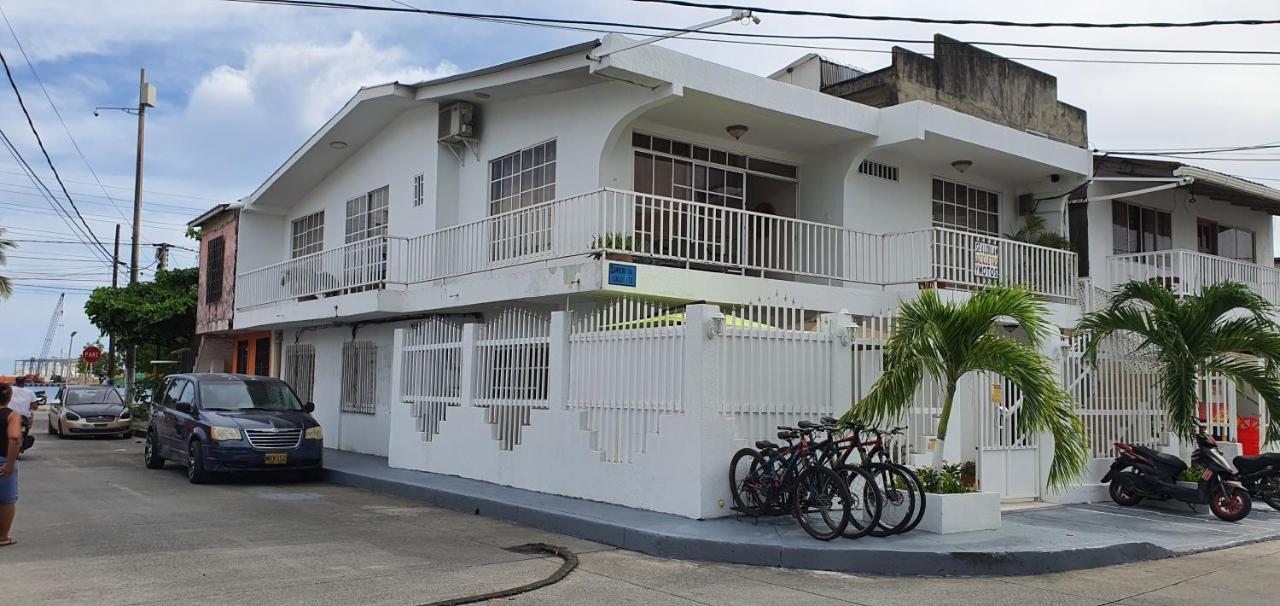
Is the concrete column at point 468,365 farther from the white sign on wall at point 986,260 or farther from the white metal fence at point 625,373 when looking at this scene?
the white sign on wall at point 986,260

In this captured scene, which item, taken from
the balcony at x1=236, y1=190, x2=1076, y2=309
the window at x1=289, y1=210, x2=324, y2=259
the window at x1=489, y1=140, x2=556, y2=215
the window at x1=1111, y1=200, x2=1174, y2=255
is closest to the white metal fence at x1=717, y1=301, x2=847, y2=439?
the balcony at x1=236, y1=190, x2=1076, y2=309

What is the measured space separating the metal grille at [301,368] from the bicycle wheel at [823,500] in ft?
46.2

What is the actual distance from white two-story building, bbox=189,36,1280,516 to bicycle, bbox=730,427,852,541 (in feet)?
1.13

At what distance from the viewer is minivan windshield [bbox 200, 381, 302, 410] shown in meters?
15.4

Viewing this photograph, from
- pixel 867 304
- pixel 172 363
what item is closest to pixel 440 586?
pixel 867 304

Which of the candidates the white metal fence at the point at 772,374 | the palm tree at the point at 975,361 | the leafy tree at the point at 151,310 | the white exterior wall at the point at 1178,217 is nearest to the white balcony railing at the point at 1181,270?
the white exterior wall at the point at 1178,217

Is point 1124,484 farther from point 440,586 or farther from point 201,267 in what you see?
point 201,267

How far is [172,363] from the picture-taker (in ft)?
95.9

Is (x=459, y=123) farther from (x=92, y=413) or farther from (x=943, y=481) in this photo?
(x=92, y=413)

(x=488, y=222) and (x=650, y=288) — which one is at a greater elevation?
(x=488, y=222)

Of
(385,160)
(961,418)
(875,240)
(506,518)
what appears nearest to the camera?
(506,518)

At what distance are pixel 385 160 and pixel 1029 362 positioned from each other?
13.5 metres

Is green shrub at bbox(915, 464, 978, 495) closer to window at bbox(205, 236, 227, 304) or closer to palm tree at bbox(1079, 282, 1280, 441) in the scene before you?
palm tree at bbox(1079, 282, 1280, 441)

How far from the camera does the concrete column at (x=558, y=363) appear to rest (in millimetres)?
11906
